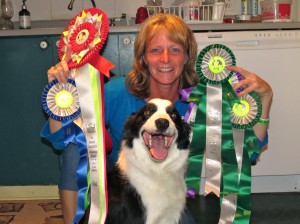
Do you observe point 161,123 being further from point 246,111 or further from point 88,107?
point 246,111

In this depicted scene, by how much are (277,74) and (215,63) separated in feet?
3.65

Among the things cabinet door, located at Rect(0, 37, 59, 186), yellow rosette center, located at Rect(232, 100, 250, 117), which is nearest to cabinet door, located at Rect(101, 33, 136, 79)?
cabinet door, located at Rect(0, 37, 59, 186)

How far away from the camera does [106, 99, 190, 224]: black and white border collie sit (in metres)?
1.65

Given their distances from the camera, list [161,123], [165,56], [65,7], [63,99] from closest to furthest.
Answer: [161,123], [63,99], [165,56], [65,7]

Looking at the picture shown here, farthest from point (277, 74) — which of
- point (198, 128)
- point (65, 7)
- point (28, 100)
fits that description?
point (65, 7)

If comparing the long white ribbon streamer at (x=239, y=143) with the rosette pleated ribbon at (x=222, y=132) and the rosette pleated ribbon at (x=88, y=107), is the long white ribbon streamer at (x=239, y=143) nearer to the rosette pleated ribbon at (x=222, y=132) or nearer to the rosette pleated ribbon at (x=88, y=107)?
the rosette pleated ribbon at (x=222, y=132)

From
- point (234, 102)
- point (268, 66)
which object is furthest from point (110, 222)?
point (268, 66)

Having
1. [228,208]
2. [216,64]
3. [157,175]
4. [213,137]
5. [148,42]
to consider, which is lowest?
[228,208]

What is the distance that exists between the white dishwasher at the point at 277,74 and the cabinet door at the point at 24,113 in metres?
1.13

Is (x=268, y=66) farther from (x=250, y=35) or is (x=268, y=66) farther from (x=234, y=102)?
(x=234, y=102)

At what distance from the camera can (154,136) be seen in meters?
1.64

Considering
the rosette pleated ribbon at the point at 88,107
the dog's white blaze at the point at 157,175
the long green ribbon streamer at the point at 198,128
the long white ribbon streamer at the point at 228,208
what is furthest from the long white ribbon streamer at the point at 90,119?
the long white ribbon streamer at the point at 228,208

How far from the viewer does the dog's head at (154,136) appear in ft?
5.33

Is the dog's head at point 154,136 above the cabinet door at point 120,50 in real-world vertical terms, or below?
below
